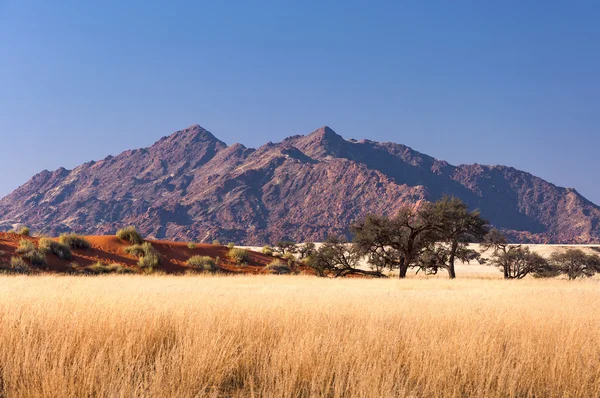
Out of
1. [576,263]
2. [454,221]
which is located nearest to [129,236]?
[454,221]

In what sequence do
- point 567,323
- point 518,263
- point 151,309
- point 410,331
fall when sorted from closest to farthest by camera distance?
point 410,331 → point 151,309 → point 567,323 → point 518,263

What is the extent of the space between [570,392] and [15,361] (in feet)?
19.5

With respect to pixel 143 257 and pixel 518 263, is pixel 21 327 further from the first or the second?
pixel 518 263

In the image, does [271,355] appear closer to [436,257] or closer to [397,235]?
[397,235]

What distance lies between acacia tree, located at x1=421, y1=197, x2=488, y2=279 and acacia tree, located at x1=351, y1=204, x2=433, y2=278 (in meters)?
0.66

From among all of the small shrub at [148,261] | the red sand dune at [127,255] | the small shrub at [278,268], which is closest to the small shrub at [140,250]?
the red sand dune at [127,255]

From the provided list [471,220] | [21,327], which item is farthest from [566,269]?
[21,327]

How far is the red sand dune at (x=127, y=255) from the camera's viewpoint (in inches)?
1241

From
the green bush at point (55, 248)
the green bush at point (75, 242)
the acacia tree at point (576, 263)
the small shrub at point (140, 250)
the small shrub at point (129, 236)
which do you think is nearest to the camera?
the green bush at point (55, 248)

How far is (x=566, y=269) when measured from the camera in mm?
44500

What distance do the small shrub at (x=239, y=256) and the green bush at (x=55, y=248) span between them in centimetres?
1425

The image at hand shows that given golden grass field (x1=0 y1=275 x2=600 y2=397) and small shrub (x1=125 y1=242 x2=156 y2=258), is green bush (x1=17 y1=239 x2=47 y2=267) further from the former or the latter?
golden grass field (x1=0 y1=275 x2=600 y2=397)

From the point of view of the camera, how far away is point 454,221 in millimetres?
32812

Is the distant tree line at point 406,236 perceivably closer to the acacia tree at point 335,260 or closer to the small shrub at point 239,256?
the acacia tree at point 335,260
